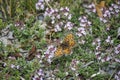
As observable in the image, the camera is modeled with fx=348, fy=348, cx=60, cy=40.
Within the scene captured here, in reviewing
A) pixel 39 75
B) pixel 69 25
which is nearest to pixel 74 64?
pixel 39 75

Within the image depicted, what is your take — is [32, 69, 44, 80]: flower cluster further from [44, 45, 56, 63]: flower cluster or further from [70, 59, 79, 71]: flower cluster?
[70, 59, 79, 71]: flower cluster

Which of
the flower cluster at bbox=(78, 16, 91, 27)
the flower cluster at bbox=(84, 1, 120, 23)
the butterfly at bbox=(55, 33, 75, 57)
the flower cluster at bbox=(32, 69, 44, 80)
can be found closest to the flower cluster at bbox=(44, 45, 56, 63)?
the butterfly at bbox=(55, 33, 75, 57)

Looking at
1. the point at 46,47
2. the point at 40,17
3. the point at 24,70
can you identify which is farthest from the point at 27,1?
the point at 24,70

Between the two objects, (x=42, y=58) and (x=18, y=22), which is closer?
(x=42, y=58)

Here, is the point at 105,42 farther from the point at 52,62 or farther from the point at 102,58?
the point at 52,62

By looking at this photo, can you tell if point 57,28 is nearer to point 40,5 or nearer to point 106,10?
point 40,5

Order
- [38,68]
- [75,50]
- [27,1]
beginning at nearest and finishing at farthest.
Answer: [38,68], [75,50], [27,1]

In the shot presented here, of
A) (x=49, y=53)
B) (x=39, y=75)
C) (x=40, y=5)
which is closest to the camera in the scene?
(x=39, y=75)

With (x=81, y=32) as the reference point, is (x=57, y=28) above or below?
above

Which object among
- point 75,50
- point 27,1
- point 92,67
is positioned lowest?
point 92,67

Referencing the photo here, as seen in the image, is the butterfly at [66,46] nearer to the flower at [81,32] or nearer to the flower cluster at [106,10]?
the flower at [81,32]
